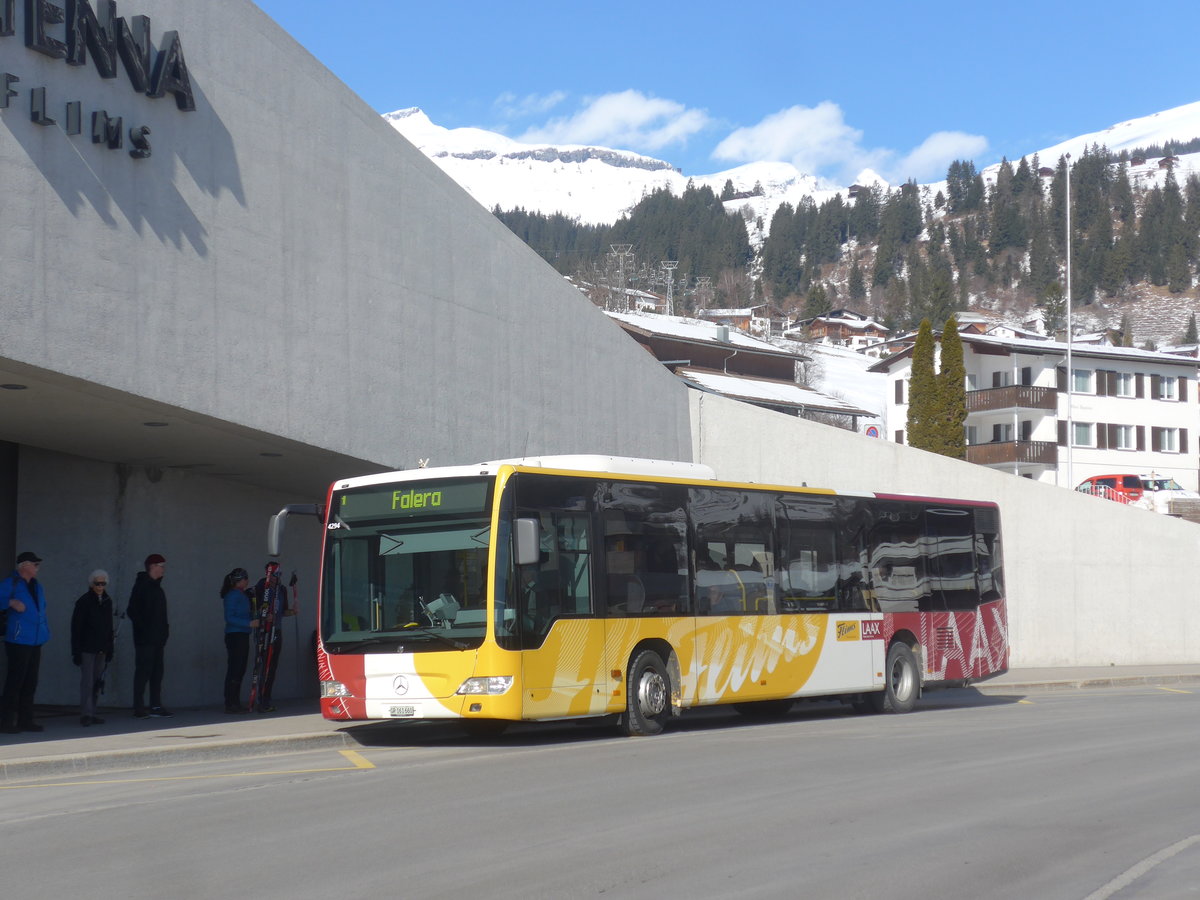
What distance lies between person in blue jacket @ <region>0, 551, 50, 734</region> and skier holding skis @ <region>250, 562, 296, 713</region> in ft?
9.92

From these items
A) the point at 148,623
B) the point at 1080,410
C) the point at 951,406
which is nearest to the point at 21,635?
the point at 148,623

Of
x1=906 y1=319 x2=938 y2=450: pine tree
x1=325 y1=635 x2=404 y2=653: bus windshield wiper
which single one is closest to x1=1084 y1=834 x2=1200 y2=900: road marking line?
x1=325 y1=635 x2=404 y2=653: bus windshield wiper

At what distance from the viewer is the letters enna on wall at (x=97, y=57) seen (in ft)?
39.8

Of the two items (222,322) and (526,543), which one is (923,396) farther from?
(526,543)

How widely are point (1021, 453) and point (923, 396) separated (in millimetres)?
7162

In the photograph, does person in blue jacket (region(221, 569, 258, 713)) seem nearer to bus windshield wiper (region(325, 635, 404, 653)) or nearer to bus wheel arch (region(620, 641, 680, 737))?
bus windshield wiper (region(325, 635, 404, 653))

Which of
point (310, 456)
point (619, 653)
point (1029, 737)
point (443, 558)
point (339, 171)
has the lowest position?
point (1029, 737)

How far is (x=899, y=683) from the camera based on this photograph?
18781mm

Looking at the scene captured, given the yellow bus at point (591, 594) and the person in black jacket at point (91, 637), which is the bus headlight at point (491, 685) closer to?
the yellow bus at point (591, 594)

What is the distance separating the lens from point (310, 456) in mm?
16844

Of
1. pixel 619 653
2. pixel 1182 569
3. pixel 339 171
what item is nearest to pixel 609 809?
pixel 619 653

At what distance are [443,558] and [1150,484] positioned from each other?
51.4 meters

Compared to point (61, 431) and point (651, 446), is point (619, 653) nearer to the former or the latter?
point (61, 431)

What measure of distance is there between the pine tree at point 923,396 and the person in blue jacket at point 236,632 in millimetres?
47392
